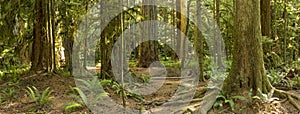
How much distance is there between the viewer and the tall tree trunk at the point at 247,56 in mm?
6672

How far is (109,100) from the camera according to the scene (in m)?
7.59

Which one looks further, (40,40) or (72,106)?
(40,40)

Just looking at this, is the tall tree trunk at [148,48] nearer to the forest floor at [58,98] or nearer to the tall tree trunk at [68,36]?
the tall tree trunk at [68,36]

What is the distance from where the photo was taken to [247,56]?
667 centimetres

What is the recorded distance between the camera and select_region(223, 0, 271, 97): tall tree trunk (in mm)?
6672

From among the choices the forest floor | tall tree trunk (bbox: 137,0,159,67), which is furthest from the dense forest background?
tall tree trunk (bbox: 137,0,159,67)

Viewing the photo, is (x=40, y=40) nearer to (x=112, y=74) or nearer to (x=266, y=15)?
(x=112, y=74)

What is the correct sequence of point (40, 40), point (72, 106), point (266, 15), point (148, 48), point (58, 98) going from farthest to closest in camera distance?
1. point (148, 48)
2. point (266, 15)
3. point (40, 40)
4. point (58, 98)
5. point (72, 106)

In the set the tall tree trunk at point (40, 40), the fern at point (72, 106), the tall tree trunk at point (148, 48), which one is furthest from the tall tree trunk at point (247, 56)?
the tall tree trunk at point (148, 48)

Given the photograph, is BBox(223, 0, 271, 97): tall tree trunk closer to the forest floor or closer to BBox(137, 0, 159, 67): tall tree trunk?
the forest floor

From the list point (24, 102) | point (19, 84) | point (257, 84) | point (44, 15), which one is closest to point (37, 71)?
point (19, 84)

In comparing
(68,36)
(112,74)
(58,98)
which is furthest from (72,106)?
(68,36)

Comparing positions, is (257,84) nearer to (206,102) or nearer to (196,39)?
(206,102)

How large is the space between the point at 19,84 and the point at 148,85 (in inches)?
168
